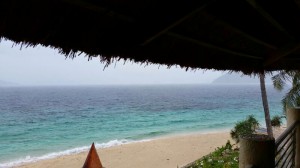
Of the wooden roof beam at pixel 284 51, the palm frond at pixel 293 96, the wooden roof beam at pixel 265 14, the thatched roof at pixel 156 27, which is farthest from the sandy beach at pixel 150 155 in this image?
the wooden roof beam at pixel 265 14

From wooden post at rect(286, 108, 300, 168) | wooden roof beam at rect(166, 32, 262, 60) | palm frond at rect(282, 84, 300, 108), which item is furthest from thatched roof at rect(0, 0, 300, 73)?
palm frond at rect(282, 84, 300, 108)

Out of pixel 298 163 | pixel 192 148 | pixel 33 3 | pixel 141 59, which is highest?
pixel 33 3

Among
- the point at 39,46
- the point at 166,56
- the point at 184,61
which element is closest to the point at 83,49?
the point at 39,46

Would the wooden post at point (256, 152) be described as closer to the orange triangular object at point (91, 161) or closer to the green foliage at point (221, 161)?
the green foliage at point (221, 161)

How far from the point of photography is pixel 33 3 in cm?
146

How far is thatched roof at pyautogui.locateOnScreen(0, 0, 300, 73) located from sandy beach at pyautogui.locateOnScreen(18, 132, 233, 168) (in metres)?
13.3

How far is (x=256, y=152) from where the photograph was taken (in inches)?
74.5

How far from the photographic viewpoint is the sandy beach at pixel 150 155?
1645cm

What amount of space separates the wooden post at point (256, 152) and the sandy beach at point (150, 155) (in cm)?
1370

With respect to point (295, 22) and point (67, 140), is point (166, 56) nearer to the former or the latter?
point (295, 22)

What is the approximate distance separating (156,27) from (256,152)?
100cm

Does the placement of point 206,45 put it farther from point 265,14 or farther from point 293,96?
point 293,96

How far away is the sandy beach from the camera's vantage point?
16.5 meters

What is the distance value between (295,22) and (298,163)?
2055 mm
